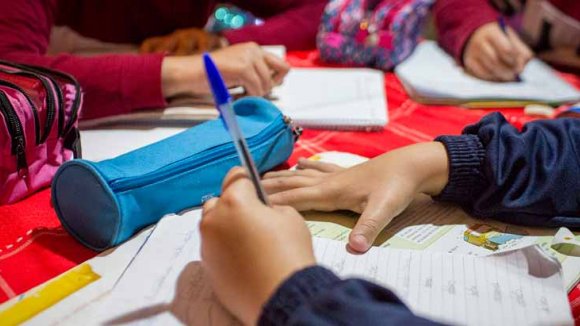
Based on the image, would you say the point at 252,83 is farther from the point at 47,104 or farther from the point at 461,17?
the point at 461,17

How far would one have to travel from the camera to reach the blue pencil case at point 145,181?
524mm

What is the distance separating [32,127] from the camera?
1.98 feet

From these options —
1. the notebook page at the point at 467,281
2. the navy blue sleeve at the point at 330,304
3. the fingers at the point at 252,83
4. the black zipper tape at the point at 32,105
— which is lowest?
the notebook page at the point at 467,281

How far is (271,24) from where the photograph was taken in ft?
3.98

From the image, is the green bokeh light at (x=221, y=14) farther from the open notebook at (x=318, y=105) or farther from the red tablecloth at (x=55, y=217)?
the red tablecloth at (x=55, y=217)

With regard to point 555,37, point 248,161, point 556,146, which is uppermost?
point 248,161

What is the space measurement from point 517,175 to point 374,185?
0.16 meters

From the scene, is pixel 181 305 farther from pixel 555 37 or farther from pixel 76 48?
pixel 555 37

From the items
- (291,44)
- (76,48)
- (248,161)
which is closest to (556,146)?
(248,161)

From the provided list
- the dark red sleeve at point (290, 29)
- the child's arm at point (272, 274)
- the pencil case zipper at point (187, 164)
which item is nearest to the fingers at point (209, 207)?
the child's arm at point (272, 274)

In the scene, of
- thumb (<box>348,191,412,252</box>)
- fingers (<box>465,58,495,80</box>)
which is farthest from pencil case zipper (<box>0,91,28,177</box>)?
fingers (<box>465,58,495,80</box>)

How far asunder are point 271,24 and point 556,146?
0.73 meters

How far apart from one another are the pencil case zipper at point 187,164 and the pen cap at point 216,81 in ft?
0.49

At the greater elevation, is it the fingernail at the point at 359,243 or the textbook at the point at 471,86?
the fingernail at the point at 359,243
